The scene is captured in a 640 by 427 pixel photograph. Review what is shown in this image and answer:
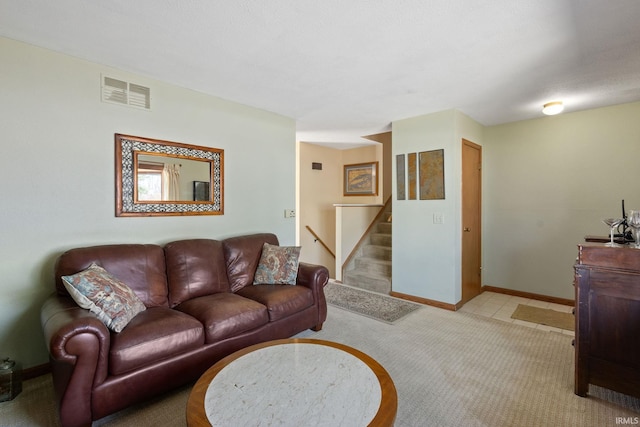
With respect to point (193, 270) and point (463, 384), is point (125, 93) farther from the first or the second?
point (463, 384)

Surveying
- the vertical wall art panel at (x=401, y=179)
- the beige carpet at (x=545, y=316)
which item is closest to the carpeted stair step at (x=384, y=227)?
the vertical wall art panel at (x=401, y=179)

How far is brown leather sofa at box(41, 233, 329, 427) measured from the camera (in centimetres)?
159

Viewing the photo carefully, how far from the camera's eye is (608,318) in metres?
1.90

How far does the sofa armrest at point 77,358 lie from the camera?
152cm

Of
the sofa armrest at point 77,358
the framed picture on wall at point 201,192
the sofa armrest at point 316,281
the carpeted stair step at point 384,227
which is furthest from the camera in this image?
the carpeted stair step at point 384,227

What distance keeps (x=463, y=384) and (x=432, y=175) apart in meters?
2.42

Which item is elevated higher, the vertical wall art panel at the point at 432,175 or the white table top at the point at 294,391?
the vertical wall art panel at the point at 432,175

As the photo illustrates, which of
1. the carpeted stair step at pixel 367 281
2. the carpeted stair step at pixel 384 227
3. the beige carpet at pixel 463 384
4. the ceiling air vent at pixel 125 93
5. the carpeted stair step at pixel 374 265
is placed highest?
the ceiling air vent at pixel 125 93

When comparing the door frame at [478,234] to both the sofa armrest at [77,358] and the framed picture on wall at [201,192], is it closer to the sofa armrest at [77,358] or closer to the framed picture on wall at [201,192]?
the framed picture on wall at [201,192]

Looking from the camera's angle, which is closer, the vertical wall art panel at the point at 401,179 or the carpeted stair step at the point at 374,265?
the vertical wall art panel at the point at 401,179

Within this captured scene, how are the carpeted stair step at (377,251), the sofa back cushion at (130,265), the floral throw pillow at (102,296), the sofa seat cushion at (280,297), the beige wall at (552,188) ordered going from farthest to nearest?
the carpeted stair step at (377,251) → the beige wall at (552,188) → the sofa seat cushion at (280,297) → the sofa back cushion at (130,265) → the floral throw pillow at (102,296)

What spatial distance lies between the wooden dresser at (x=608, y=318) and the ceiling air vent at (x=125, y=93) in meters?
3.70

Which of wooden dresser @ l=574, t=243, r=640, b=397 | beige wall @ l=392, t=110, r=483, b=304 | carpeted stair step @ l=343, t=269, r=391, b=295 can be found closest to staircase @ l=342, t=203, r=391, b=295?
carpeted stair step @ l=343, t=269, r=391, b=295

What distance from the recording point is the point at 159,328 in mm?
1908
